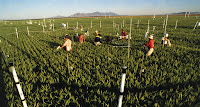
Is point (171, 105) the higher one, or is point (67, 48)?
point (67, 48)

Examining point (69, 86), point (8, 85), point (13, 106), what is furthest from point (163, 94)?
point (8, 85)

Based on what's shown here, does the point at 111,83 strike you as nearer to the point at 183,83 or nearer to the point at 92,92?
the point at 92,92

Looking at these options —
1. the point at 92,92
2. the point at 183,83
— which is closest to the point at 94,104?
the point at 92,92

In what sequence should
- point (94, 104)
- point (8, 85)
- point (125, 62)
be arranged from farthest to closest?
point (125, 62) → point (8, 85) → point (94, 104)

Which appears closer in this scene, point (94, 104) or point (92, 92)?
point (94, 104)

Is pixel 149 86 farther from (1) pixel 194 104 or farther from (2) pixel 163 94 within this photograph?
(1) pixel 194 104

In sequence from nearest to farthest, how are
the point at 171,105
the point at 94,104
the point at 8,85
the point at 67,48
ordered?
the point at 171,105 → the point at 94,104 → the point at 8,85 → the point at 67,48

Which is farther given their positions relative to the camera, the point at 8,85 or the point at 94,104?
the point at 8,85

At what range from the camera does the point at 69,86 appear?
4715 millimetres

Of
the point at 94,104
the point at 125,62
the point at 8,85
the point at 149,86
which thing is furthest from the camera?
the point at 125,62

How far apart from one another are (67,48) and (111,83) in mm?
5876

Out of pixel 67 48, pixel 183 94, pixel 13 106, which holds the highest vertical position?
pixel 67 48

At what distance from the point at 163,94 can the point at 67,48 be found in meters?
7.62

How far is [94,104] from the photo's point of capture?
12.1 ft
